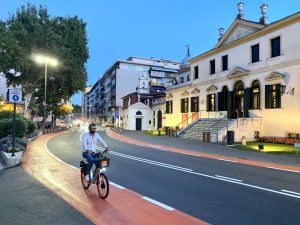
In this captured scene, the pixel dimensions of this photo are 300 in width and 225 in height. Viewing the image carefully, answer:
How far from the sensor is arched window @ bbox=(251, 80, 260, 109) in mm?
28391

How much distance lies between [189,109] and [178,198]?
32870mm

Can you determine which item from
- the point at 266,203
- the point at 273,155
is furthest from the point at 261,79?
the point at 266,203

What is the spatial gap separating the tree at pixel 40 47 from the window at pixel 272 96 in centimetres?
2453

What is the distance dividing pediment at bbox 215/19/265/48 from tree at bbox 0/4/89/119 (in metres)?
18.5

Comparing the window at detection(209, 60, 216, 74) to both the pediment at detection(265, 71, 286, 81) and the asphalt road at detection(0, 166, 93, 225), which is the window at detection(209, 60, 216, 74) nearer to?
the pediment at detection(265, 71, 286, 81)

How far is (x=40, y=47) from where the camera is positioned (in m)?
38.2

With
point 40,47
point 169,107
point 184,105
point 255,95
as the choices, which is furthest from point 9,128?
point 169,107

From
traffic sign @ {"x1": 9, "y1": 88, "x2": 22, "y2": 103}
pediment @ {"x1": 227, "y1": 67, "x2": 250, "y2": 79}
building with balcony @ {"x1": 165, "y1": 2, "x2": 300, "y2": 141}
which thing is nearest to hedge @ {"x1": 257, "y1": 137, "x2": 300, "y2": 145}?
building with balcony @ {"x1": 165, "y1": 2, "x2": 300, "y2": 141}

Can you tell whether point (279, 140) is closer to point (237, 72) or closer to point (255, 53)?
point (237, 72)

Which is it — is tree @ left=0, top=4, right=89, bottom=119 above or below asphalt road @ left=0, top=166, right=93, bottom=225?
above

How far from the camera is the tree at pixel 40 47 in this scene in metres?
36.1

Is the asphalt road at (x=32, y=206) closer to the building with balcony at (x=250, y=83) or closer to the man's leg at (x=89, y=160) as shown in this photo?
the man's leg at (x=89, y=160)

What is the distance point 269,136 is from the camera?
87.4 feet

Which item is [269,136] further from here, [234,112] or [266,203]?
[266,203]
